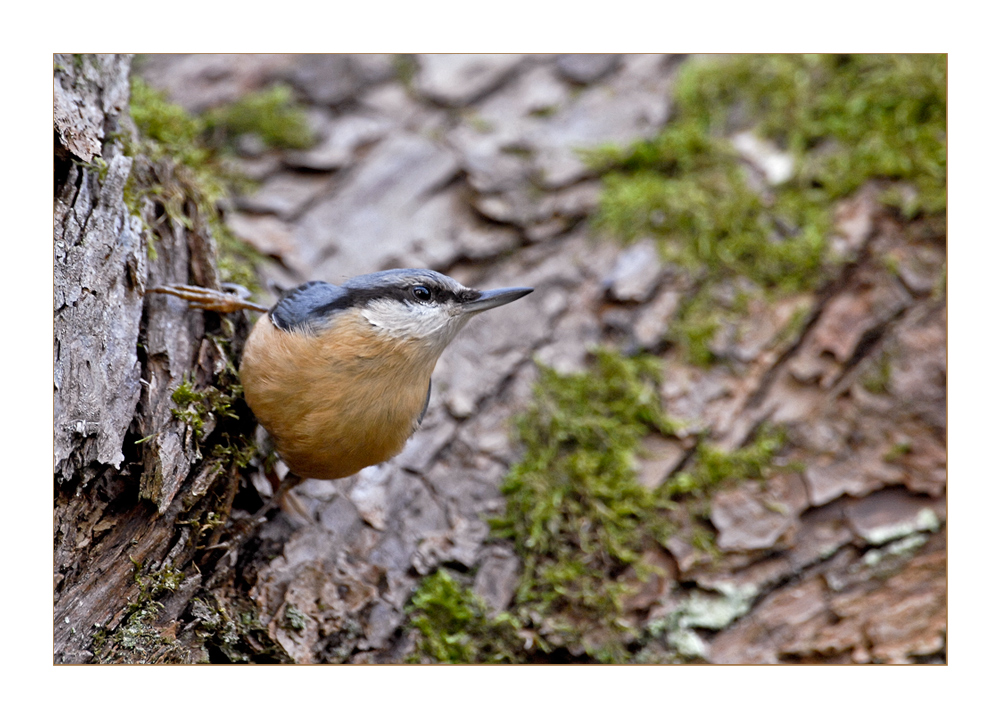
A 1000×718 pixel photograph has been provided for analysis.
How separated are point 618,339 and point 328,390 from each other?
1284 mm

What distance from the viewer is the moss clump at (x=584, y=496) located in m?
2.24

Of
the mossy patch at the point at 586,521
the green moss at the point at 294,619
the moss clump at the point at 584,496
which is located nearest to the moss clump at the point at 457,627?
the mossy patch at the point at 586,521

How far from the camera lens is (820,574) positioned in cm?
236

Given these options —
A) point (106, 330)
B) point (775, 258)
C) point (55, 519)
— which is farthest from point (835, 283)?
point (55, 519)

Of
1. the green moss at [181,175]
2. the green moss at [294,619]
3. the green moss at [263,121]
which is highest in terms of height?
the green moss at [263,121]

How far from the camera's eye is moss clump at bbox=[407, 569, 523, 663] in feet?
6.93

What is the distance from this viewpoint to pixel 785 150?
3.04m

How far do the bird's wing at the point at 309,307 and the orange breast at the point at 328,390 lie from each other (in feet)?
0.10

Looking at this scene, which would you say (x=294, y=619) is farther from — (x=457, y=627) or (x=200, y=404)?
(x=200, y=404)

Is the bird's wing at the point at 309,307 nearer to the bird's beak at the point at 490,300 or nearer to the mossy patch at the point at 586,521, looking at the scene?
the bird's beak at the point at 490,300

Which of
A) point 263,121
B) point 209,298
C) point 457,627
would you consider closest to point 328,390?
point 209,298

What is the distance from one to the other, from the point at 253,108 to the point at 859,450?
105 inches

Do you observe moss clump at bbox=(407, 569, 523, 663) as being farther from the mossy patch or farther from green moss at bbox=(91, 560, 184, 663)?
green moss at bbox=(91, 560, 184, 663)

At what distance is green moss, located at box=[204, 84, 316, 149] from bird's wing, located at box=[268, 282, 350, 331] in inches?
47.9
